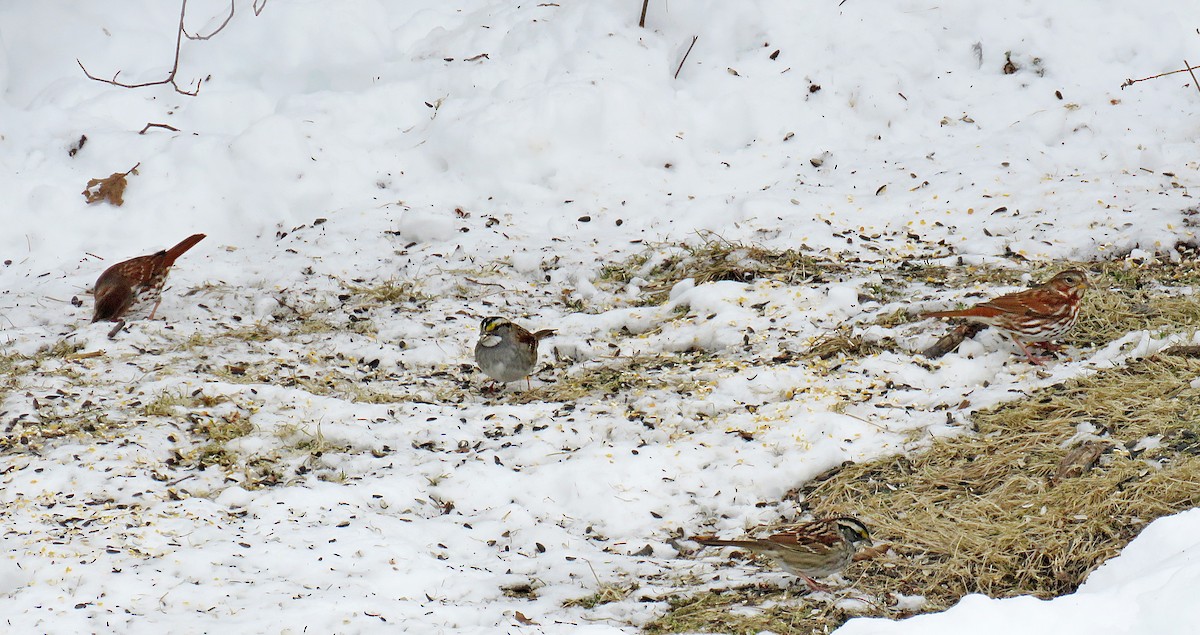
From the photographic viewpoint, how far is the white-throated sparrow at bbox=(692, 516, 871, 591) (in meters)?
3.74

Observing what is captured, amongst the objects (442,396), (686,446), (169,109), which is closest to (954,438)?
(686,446)

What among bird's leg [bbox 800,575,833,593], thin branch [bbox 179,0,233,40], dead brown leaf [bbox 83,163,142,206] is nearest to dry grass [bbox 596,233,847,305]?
bird's leg [bbox 800,575,833,593]

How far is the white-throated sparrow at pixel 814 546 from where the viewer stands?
12.3ft

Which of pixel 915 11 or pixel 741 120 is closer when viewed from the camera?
pixel 741 120

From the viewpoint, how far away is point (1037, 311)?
529 cm

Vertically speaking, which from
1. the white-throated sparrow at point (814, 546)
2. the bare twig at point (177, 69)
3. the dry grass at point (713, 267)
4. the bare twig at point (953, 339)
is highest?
the white-throated sparrow at point (814, 546)

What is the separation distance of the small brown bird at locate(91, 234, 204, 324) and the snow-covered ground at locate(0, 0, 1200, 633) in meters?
0.16

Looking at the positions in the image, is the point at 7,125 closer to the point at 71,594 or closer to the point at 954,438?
the point at 71,594

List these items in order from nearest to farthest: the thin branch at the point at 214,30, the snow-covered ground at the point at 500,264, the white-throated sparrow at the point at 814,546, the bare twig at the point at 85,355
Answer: the white-throated sparrow at the point at 814,546, the snow-covered ground at the point at 500,264, the bare twig at the point at 85,355, the thin branch at the point at 214,30

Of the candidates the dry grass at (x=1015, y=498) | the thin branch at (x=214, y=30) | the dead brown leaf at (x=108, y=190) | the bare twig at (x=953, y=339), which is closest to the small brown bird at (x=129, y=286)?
the dead brown leaf at (x=108, y=190)

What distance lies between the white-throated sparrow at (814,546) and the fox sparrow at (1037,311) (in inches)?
74.1

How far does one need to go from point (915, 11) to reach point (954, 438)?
5.11m

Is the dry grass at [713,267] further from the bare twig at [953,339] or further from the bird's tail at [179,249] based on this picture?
the bird's tail at [179,249]

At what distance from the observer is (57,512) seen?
14.6 ft
